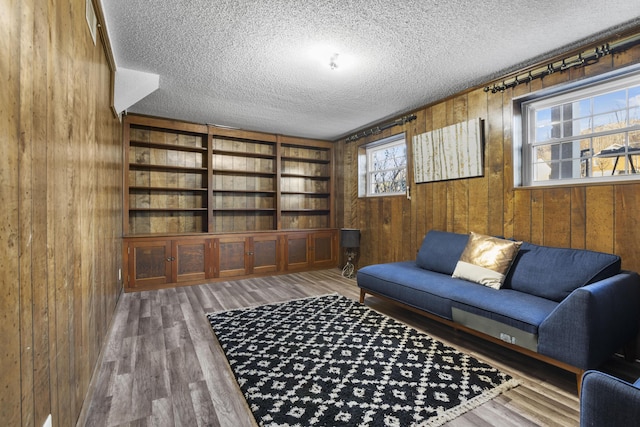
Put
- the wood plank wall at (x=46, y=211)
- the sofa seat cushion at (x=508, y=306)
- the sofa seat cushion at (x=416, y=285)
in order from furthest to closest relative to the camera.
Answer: the sofa seat cushion at (x=416, y=285), the sofa seat cushion at (x=508, y=306), the wood plank wall at (x=46, y=211)

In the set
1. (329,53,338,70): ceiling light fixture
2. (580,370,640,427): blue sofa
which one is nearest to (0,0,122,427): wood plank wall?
(329,53,338,70): ceiling light fixture

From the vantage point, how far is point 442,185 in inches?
143

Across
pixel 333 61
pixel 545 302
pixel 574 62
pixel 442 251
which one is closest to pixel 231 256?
pixel 442 251

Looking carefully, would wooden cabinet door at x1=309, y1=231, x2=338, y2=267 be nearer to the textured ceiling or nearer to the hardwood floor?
the hardwood floor

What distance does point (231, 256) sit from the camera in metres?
4.66

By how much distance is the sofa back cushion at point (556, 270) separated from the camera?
2.13m

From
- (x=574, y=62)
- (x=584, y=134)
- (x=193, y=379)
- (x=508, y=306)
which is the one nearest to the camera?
→ (x=193, y=379)

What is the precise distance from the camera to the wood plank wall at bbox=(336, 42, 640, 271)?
7.45ft

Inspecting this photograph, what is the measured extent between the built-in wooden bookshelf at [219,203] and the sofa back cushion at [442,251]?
2339 mm

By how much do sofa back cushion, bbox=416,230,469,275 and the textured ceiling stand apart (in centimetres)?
165

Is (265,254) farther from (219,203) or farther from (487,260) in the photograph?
(487,260)

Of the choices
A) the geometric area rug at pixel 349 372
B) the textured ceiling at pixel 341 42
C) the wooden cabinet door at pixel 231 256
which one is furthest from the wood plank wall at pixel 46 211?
the wooden cabinet door at pixel 231 256

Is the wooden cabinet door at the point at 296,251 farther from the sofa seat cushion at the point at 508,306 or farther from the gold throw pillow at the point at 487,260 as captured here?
the sofa seat cushion at the point at 508,306

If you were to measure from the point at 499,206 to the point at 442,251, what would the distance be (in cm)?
73
